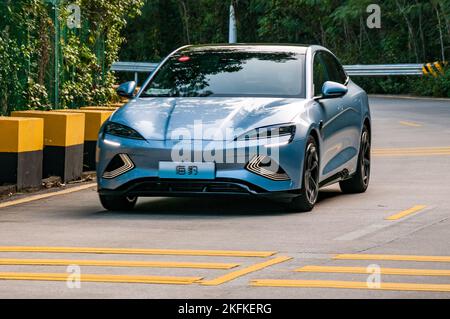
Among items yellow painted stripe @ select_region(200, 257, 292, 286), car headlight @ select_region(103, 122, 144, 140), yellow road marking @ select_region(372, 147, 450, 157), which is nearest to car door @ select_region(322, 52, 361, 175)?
car headlight @ select_region(103, 122, 144, 140)

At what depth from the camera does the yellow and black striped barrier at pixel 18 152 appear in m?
15.7

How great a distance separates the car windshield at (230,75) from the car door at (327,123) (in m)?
0.28

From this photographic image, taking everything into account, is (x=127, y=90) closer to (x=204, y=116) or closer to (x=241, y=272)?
(x=204, y=116)

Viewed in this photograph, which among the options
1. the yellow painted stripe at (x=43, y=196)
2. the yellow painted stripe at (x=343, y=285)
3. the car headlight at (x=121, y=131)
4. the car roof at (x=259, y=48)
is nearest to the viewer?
the yellow painted stripe at (x=343, y=285)

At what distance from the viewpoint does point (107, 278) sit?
9.49m

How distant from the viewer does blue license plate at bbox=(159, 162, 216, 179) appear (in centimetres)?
1326

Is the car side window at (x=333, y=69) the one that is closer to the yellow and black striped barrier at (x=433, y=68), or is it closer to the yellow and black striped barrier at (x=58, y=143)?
the yellow and black striped barrier at (x=58, y=143)

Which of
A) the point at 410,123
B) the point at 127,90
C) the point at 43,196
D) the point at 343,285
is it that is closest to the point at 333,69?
the point at 127,90

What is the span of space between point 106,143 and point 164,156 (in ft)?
2.18

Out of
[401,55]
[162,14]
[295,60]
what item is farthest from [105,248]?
[162,14]

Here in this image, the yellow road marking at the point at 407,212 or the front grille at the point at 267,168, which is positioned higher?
the front grille at the point at 267,168

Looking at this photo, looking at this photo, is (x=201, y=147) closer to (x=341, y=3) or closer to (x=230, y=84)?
(x=230, y=84)

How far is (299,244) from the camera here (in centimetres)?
1138

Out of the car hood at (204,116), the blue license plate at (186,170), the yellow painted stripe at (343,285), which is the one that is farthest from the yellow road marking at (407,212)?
the yellow painted stripe at (343,285)
